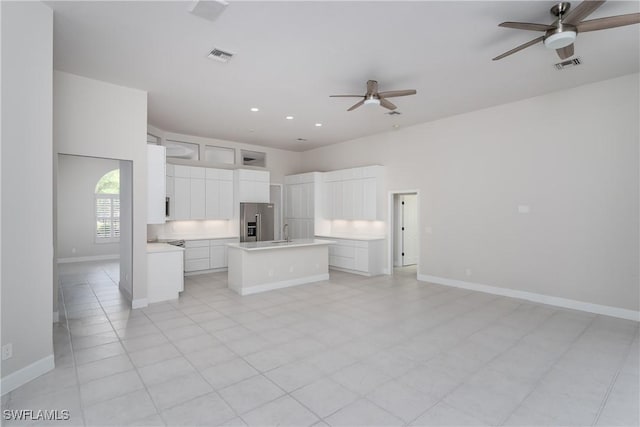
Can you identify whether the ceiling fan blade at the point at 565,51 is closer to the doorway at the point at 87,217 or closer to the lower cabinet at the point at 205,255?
the lower cabinet at the point at 205,255

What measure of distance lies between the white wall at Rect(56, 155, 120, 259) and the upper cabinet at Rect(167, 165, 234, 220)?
3.81 meters

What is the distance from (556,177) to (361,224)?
4299 millimetres

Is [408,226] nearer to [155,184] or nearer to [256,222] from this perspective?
[256,222]

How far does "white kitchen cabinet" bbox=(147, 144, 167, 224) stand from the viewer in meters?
Answer: 5.26

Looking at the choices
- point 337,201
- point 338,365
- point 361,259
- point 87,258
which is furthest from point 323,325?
point 87,258

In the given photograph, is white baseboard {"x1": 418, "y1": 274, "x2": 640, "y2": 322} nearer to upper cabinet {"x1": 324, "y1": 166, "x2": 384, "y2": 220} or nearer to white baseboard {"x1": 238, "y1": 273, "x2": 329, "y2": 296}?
upper cabinet {"x1": 324, "y1": 166, "x2": 384, "y2": 220}

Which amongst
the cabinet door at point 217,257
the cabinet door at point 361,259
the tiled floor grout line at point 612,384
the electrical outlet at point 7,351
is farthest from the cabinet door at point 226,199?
the tiled floor grout line at point 612,384

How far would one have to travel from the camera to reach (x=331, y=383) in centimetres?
285

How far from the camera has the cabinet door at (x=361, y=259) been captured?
24.6 feet

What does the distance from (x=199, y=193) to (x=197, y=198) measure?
130mm

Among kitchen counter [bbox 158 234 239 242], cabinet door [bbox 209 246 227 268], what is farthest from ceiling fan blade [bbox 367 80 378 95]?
cabinet door [bbox 209 246 227 268]

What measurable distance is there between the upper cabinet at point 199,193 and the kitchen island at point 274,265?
2166 mm

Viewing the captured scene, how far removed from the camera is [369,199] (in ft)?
25.8

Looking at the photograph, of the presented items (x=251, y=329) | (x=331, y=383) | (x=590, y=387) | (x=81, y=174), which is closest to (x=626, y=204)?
(x=590, y=387)
